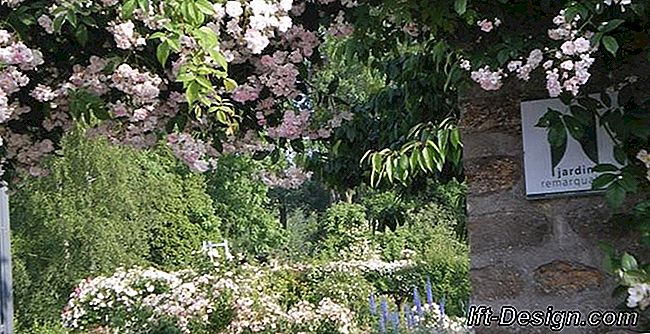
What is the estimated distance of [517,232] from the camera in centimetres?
186

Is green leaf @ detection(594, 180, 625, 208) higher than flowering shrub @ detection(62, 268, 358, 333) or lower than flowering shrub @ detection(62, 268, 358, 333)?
higher

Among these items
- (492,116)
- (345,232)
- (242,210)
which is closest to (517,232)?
(492,116)

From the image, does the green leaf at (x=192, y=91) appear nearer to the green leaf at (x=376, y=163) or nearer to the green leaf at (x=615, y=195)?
the green leaf at (x=376, y=163)

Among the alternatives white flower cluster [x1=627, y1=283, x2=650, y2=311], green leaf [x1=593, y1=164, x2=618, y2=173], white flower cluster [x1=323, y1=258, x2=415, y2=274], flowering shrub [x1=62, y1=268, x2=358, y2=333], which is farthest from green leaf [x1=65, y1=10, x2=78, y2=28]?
white flower cluster [x1=323, y1=258, x2=415, y2=274]

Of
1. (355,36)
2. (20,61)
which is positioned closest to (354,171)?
(355,36)

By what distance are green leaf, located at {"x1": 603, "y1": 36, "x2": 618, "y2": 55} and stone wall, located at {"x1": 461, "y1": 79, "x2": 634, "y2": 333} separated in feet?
1.02

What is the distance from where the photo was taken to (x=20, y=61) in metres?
1.93

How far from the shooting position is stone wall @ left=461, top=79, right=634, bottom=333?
1786mm

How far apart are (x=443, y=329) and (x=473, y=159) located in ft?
10.2

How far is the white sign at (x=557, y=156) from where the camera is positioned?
173cm

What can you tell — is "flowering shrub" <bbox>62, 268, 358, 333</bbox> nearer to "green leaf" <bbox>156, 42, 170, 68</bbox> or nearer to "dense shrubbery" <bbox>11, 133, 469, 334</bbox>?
"dense shrubbery" <bbox>11, 133, 469, 334</bbox>

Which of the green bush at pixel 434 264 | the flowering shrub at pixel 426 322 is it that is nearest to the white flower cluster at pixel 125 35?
the flowering shrub at pixel 426 322

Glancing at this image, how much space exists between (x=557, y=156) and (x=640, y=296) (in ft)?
1.32

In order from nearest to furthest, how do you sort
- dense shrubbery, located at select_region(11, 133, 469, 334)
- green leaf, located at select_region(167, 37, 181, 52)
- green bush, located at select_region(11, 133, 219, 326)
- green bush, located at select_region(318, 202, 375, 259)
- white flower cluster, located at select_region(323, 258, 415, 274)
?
green leaf, located at select_region(167, 37, 181, 52) < dense shrubbery, located at select_region(11, 133, 469, 334) < green bush, located at select_region(11, 133, 219, 326) < white flower cluster, located at select_region(323, 258, 415, 274) < green bush, located at select_region(318, 202, 375, 259)
